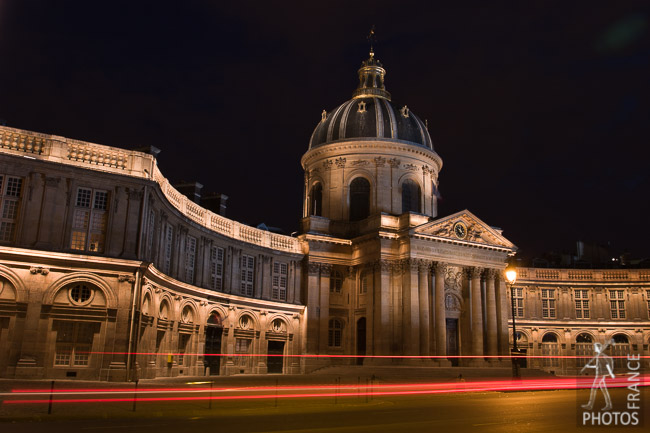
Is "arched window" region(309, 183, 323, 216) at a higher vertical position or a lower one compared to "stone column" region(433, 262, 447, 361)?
higher

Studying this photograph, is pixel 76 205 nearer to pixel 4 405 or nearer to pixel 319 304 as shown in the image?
pixel 4 405

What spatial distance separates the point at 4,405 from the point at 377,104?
48833 mm

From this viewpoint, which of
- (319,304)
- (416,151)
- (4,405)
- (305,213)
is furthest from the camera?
(305,213)

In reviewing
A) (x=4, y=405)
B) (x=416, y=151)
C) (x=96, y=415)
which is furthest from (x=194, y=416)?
(x=416, y=151)

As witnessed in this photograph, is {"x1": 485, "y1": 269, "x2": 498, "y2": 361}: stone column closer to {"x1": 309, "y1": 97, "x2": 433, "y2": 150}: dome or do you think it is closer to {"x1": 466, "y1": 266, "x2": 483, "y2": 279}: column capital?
{"x1": 466, "y1": 266, "x2": 483, "y2": 279}: column capital

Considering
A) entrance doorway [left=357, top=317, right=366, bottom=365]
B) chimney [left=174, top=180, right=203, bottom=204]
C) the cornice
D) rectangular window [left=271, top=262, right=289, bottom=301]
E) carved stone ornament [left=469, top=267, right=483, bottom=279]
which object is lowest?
entrance doorway [left=357, top=317, right=366, bottom=365]

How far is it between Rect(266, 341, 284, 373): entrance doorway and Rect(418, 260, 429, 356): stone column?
1169 centimetres

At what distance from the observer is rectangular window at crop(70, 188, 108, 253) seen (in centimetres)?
3070

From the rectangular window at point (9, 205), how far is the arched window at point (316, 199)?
35.0m

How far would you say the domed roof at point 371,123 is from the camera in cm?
5968

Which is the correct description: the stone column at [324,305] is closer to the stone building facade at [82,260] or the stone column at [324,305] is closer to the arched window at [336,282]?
the arched window at [336,282]

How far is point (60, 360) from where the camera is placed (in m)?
29.0

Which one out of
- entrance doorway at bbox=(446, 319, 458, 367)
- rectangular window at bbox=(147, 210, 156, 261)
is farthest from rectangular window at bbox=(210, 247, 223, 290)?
entrance doorway at bbox=(446, 319, 458, 367)

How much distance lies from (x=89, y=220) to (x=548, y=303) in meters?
51.2
